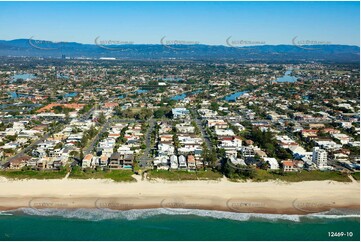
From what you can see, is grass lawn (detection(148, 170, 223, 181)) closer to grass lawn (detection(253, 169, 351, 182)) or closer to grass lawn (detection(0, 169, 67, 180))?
grass lawn (detection(253, 169, 351, 182))

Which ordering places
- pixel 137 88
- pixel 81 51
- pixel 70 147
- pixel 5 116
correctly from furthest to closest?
pixel 81 51 < pixel 137 88 < pixel 5 116 < pixel 70 147

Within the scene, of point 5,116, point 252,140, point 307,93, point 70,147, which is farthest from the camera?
point 307,93

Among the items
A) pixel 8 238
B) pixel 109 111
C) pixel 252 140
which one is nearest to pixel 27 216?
pixel 8 238

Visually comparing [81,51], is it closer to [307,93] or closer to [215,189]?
[307,93]

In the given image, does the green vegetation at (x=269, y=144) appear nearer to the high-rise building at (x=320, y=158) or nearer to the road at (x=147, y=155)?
the high-rise building at (x=320, y=158)

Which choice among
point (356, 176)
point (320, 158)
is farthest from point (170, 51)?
point (356, 176)

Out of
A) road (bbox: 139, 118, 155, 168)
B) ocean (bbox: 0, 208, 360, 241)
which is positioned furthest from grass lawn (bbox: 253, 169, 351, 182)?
road (bbox: 139, 118, 155, 168)
